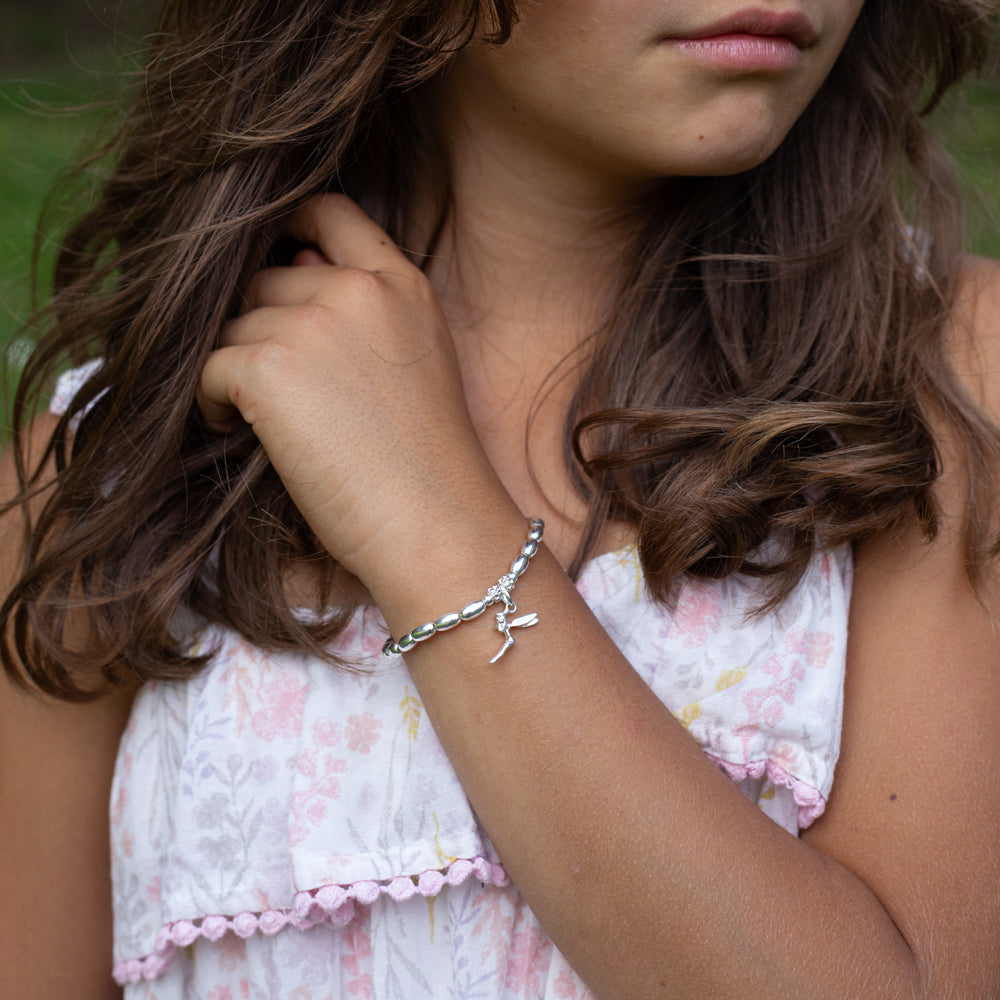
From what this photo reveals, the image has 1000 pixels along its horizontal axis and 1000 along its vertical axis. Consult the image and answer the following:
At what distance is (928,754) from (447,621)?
0.58 meters

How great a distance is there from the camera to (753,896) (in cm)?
120

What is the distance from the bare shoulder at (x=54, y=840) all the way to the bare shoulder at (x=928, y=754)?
1.03 meters

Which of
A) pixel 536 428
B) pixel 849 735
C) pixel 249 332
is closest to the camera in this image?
pixel 849 735

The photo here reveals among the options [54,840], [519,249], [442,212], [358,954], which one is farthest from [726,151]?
[54,840]

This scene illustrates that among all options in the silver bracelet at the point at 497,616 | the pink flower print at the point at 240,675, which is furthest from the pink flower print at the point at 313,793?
the silver bracelet at the point at 497,616

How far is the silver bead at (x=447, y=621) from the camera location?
1.31m

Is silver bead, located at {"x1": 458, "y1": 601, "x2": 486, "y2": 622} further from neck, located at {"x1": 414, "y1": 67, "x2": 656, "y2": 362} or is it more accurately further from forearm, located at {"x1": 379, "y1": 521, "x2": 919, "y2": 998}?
neck, located at {"x1": 414, "y1": 67, "x2": 656, "y2": 362}

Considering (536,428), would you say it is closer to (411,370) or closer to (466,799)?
(411,370)

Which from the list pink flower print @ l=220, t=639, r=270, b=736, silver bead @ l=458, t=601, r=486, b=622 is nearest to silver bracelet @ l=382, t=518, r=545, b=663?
silver bead @ l=458, t=601, r=486, b=622

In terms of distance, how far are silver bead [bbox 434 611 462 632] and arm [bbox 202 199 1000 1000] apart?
0.04ft

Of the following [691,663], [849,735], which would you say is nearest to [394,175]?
[691,663]

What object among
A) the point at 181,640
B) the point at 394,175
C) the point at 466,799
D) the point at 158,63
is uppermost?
the point at 158,63

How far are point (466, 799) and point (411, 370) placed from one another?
55 centimetres

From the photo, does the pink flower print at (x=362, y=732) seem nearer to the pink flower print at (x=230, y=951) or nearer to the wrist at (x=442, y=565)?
the wrist at (x=442, y=565)
